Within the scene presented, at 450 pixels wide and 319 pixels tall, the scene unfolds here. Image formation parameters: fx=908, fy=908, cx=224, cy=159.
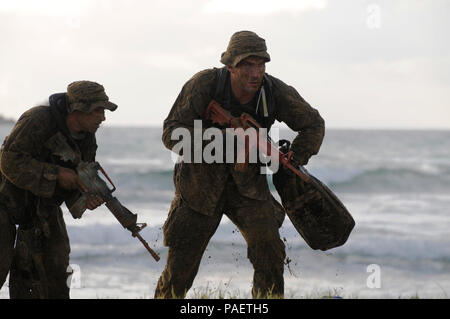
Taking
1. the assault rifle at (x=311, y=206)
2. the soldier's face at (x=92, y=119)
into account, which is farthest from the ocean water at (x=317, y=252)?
the soldier's face at (x=92, y=119)

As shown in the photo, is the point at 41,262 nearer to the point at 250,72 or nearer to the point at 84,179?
the point at 84,179

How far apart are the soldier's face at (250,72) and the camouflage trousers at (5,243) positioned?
191 centimetres

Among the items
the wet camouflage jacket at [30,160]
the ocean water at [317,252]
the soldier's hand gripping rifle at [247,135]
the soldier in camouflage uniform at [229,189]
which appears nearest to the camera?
the wet camouflage jacket at [30,160]

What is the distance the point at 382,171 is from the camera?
106 ft

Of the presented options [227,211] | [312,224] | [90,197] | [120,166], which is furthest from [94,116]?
[120,166]

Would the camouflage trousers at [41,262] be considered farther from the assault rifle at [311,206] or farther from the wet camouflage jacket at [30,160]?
the assault rifle at [311,206]

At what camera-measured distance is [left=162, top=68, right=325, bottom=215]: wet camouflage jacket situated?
21.4ft

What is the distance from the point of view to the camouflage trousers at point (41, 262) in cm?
652

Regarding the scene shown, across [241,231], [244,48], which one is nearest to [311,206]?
[241,231]

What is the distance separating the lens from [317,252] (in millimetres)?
16109

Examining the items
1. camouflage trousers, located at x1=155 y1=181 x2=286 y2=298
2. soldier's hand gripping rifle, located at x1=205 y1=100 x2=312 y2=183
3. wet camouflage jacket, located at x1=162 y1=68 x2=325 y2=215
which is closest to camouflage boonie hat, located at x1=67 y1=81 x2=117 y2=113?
wet camouflage jacket, located at x1=162 y1=68 x2=325 y2=215

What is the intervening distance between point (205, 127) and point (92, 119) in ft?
2.74

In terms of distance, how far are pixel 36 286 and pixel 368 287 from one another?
7842 millimetres
